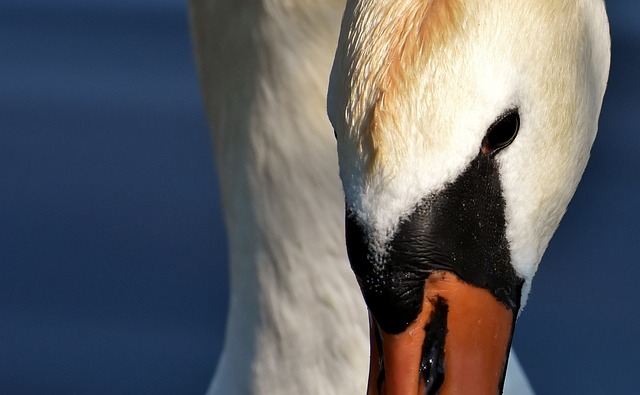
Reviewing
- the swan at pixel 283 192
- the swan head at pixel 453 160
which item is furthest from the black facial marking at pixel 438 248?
the swan at pixel 283 192

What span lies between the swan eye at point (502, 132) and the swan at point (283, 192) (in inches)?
19.6

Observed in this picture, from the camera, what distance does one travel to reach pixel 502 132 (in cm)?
135

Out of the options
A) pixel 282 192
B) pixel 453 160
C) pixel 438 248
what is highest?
pixel 453 160

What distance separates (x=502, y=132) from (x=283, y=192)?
0.67 meters

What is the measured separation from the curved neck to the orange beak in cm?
47

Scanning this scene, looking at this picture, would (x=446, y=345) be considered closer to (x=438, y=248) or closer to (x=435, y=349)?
(x=435, y=349)

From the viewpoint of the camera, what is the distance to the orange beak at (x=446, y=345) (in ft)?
4.71

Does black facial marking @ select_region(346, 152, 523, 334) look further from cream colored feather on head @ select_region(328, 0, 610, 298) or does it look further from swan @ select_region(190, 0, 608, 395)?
swan @ select_region(190, 0, 608, 395)

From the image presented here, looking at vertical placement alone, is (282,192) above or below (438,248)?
below

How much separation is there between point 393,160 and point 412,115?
0.05 metres

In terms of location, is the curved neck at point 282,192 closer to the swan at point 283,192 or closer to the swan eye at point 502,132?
the swan at point 283,192

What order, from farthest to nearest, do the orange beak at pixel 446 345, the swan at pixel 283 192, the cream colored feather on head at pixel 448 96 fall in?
the swan at pixel 283 192 → the orange beak at pixel 446 345 → the cream colored feather on head at pixel 448 96

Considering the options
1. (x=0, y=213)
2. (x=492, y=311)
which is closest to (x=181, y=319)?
(x=0, y=213)

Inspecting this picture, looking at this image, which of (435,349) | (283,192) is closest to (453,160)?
(435,349)
